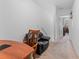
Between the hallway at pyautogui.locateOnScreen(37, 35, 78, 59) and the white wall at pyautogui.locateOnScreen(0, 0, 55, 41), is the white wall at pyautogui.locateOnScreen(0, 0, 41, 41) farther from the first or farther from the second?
the hallway at pyautogui.locateOnScreen(37, 35, 78, 59)

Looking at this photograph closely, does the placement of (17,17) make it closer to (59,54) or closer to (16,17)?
→ (16,17)

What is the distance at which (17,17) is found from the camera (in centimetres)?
376

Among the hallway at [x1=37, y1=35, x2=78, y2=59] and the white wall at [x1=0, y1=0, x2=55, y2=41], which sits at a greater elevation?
the white wall at [x1=0, y1=0, x2=55, y2=41]

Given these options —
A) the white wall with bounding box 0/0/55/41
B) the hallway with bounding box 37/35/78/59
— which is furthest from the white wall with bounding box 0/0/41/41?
the hallway with bounding box 37/35/78/59

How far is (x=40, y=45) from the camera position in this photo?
467 cm

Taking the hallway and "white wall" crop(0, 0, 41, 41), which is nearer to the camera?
"white wall" crop(0, 0, 41, 41)

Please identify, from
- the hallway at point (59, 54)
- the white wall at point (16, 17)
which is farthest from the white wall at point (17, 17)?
the hallway at point (59, 54)

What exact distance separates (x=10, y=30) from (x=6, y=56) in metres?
2.02

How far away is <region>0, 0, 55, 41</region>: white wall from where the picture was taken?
308 centimetres

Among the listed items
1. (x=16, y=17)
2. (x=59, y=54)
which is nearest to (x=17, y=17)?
(x=16, y=17)

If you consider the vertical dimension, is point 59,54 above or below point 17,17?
below

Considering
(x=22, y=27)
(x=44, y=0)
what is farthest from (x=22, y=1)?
(x=44, y=0)

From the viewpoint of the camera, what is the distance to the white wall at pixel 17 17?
3.08m

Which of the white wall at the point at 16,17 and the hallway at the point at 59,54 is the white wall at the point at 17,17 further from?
the hallway at the point at 59,54
